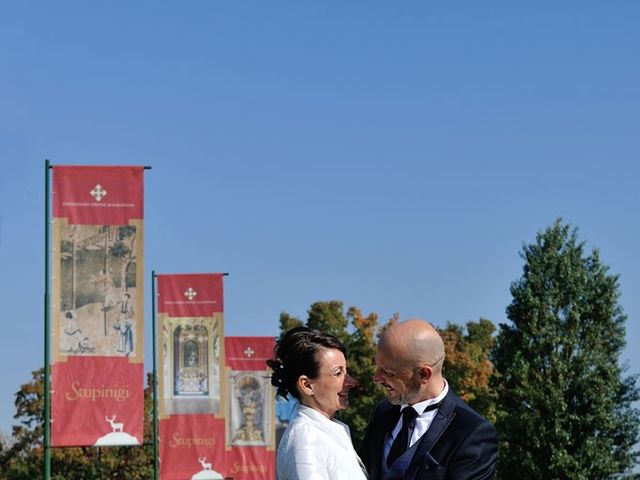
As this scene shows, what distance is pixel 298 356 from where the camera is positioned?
255 inches

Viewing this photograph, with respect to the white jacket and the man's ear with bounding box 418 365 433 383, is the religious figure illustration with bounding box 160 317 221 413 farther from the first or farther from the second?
the man's ear with bounding box 418 365 433 383

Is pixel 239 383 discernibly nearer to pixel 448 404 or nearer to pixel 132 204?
pixel 132 204

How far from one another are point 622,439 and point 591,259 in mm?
6296

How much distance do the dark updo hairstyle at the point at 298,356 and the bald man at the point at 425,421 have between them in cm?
31

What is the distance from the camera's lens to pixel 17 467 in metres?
70.4

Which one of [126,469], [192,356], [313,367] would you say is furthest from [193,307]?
[126,469]

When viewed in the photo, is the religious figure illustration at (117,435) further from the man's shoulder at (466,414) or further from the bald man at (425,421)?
the man's shoulder at (466,414)

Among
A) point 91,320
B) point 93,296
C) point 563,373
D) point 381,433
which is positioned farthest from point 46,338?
point 563,373

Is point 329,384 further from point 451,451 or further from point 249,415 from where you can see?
point 249,415

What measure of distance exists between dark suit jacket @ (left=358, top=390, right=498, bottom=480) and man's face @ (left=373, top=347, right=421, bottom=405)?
0.17 m

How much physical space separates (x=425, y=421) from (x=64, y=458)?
217 feet

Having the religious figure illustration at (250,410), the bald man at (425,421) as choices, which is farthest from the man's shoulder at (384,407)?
the religious figure illustration at (250,410)

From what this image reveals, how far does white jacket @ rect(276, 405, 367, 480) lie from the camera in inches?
240

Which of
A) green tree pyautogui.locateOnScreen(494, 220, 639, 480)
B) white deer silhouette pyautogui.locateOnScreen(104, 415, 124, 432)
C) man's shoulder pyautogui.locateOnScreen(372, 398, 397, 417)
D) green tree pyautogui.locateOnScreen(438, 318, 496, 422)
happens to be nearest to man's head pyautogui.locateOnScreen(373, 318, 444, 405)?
man's shoulder pyautogui.locateOnScreen(372, 398, 397, 417)
